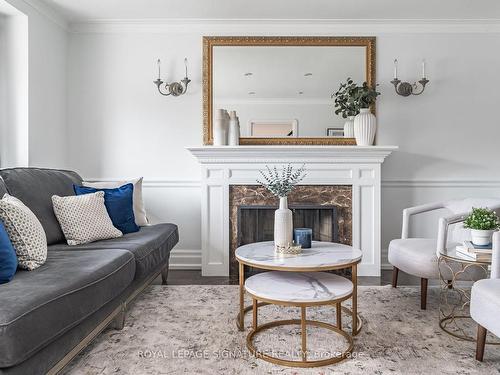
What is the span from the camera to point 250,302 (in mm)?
2766

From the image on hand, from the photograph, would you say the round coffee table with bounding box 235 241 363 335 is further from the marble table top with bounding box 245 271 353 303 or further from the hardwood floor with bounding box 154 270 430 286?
the hardwood floor with bounding box 154 270 430 286

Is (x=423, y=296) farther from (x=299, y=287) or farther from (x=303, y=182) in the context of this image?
(x=303, y=182)

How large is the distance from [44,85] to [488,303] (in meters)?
3.62

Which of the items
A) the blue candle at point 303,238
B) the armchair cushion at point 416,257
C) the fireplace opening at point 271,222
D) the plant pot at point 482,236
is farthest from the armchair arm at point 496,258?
the fireplace opening at point 271,222

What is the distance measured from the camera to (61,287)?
5.18ft

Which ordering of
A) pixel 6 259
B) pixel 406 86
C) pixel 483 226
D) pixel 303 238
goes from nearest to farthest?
1. pixel 6 259
2. pixel 483 226
3. pixel 303 238
4. pixel 406 86

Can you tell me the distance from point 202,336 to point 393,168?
2.50 m

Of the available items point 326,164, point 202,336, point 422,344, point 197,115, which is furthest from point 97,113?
point 422,344

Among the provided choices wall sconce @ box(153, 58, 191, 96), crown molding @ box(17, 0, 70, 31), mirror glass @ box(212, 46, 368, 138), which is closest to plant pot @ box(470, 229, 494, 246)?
mirror glass @ box(212, 46, 368, 138)

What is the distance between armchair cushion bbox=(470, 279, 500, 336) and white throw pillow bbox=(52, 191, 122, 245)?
87.6 inches

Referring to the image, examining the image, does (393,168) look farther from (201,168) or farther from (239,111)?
(201,168)

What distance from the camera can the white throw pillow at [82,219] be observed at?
2.54 meters

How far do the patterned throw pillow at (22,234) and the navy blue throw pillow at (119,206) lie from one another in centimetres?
90

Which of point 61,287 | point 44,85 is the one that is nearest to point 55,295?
point 61,287
